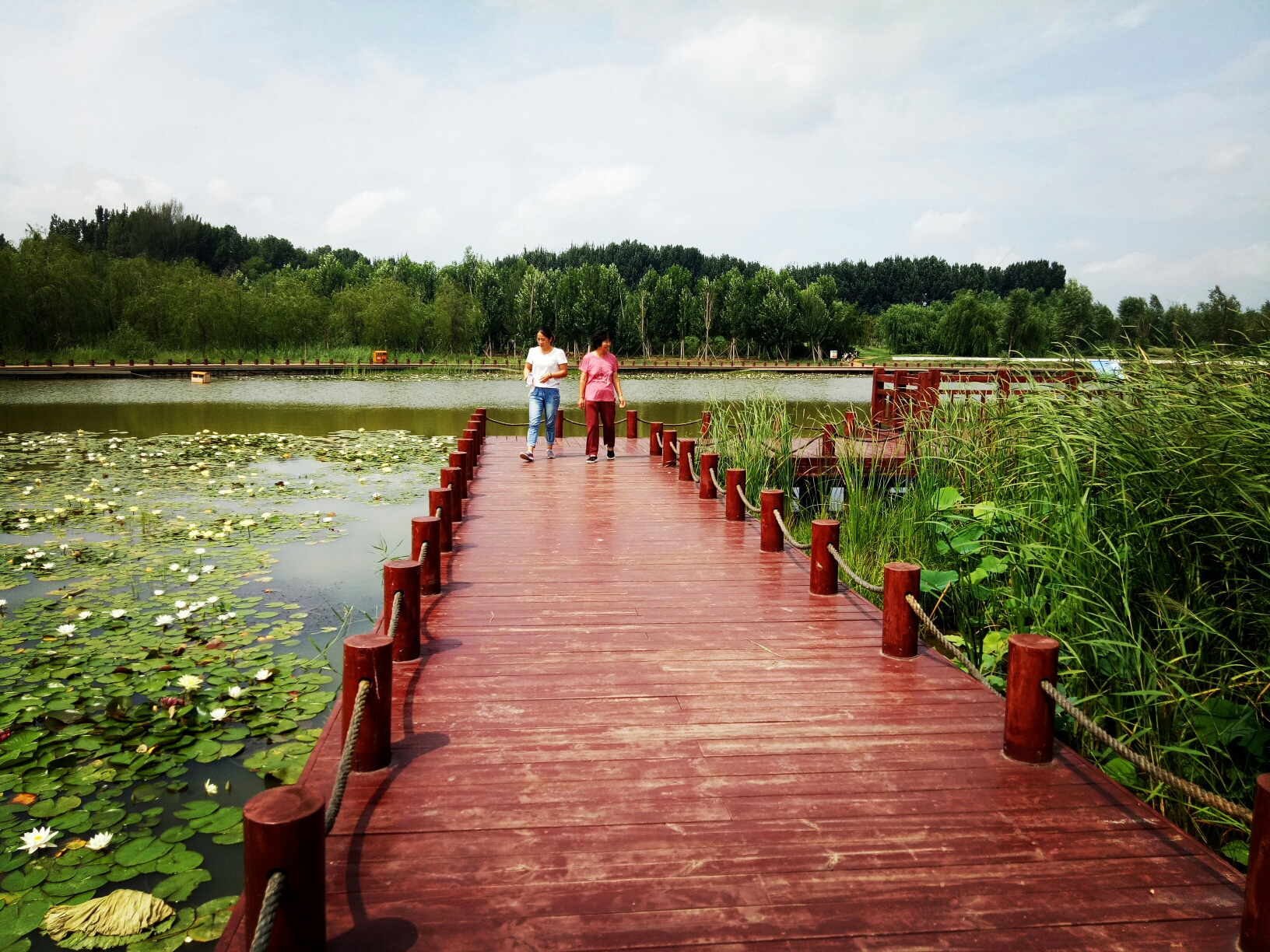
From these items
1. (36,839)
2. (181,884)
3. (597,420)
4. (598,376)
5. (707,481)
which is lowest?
(181,884)

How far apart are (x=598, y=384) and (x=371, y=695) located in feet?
24.7

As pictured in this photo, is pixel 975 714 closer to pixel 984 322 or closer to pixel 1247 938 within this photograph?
pixel 1247 938

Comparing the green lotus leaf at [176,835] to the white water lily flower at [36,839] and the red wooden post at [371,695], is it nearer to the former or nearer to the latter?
the white water lily flower at [36,839]

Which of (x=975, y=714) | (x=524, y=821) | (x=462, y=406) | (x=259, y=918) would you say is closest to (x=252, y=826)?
(x=259, y=918)

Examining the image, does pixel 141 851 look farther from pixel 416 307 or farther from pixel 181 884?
pixel 416 307

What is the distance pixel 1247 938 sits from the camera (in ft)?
6.70

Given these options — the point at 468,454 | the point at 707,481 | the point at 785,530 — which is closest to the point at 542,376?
the point at 468,454

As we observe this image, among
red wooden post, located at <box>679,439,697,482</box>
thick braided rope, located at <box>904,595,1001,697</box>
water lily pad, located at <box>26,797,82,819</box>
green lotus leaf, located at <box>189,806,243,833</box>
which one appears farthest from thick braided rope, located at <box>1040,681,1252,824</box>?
red wooden post, located at <box>679,439,697,482</box>

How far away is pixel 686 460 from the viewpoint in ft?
31.4

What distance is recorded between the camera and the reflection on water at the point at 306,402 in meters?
18.4

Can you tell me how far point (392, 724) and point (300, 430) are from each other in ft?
50.8

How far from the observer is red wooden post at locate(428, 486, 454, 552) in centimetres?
616

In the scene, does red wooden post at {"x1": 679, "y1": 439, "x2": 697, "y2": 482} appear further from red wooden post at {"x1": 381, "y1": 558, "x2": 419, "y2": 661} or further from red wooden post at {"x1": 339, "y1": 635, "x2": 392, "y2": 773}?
red wooden post at {"x1": 339, "y1": 635, "x2": 392, "y2": 773}

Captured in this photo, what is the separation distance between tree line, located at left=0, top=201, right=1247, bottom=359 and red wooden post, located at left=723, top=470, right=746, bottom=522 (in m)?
17.3
